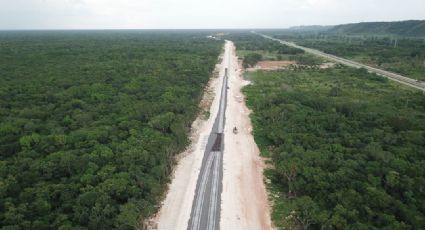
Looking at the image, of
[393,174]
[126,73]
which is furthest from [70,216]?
[126,73]

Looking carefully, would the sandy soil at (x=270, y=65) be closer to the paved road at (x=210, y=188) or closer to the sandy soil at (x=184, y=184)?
the sandy soil at (x=184, y=184)

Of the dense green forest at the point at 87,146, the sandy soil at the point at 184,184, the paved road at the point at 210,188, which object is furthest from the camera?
the sandy soil at the point at 184,184

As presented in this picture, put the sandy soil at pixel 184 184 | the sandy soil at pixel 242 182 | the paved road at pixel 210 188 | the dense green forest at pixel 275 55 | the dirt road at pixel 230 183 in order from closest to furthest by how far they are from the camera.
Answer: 1. the paved road at pixel 210 188
2. the sandy soil at pixel 184 184
3. the dirt road at pixel 230 183
4. the sandy soil at pixel 242 182
5. the dense green forest at pixel 275 55

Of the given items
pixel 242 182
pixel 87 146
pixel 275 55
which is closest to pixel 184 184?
pixel 242 182

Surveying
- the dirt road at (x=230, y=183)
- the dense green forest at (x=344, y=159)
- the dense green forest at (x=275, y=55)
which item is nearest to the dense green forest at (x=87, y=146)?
the dirt road at (x=230, y=183)

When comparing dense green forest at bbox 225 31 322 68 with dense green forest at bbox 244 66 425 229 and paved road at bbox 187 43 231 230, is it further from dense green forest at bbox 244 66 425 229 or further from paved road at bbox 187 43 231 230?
paved road at bbox 187 43 231 230

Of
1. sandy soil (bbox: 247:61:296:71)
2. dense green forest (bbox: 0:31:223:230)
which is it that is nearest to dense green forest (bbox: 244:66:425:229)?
dense green forest (bbox: 0:31:223:230)
